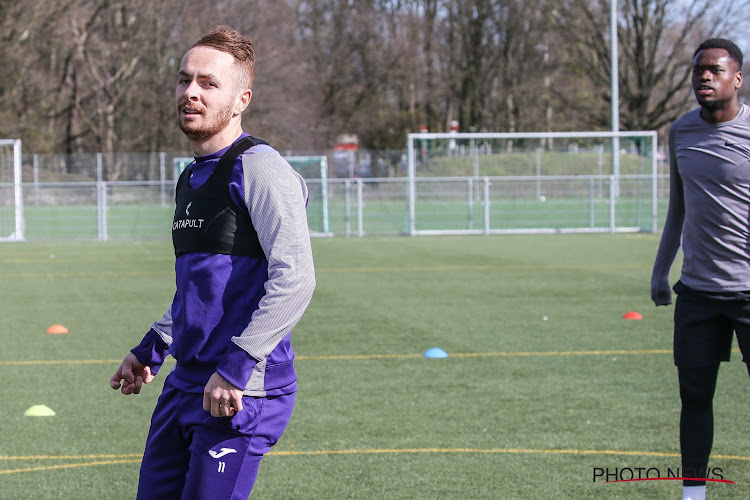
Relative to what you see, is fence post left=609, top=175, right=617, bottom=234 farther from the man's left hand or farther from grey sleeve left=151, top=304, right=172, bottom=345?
the man's left hand

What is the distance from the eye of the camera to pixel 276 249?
113 inches

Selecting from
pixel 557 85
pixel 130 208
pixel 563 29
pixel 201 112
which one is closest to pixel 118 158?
pixel 130 208

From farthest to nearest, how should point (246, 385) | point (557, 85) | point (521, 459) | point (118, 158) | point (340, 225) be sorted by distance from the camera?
point (557, 85)
point (118, 158)
point (340, 225)
point (521, 459)
point (246, 385)

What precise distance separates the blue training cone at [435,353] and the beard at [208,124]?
6036mm

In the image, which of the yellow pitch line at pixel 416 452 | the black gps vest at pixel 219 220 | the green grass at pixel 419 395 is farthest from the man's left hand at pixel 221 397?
the yellow pitch line at pixel 416 452

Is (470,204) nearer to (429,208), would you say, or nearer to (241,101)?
(429,208)

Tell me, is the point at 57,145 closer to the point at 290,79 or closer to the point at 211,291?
the point at 290,79

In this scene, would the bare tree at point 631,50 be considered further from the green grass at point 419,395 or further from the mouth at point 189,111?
the mouth at point 189,111

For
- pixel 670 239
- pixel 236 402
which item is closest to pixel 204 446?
pixel 236 402

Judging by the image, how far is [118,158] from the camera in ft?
111

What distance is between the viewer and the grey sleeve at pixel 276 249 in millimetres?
2840

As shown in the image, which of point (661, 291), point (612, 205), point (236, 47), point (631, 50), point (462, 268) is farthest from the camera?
point (631, 50)

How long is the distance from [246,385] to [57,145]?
149 feet

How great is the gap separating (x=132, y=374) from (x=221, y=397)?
2.48ft
